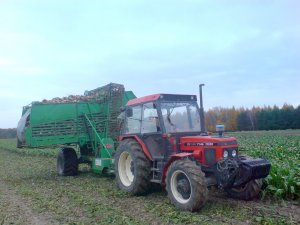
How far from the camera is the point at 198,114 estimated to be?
9.11 metres

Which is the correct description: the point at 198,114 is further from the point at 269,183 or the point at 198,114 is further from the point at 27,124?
the point at 27,124

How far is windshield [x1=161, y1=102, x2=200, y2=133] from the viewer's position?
8.60 meters

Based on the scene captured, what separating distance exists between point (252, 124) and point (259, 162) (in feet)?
234

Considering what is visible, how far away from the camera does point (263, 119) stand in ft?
241

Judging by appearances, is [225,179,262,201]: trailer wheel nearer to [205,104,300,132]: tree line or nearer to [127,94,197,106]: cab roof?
[127,94,197,106]: cab roof

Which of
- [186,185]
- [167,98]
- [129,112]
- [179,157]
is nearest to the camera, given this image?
[186,185]

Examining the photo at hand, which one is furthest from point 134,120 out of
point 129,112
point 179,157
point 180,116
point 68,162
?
point 68,162

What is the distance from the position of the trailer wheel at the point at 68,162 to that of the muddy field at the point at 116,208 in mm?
2506

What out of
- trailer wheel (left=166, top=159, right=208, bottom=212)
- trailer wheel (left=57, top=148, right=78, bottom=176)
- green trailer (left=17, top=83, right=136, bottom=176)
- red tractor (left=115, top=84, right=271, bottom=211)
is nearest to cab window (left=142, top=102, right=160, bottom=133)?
red tractor (left=115, top=84, right=271, bottom=211)

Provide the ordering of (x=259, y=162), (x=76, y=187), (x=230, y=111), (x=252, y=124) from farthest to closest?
(x=230, y=111)
(x=252, y=124)
(x=76, y=187)
(x=259, y=162)

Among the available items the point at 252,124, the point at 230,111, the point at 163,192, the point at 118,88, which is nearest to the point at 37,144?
the point at 118,88

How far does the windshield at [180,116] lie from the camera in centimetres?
860

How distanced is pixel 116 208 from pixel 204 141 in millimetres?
2432

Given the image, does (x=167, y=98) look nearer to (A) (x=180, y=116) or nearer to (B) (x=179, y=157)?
(A) (x=180, y=116)
